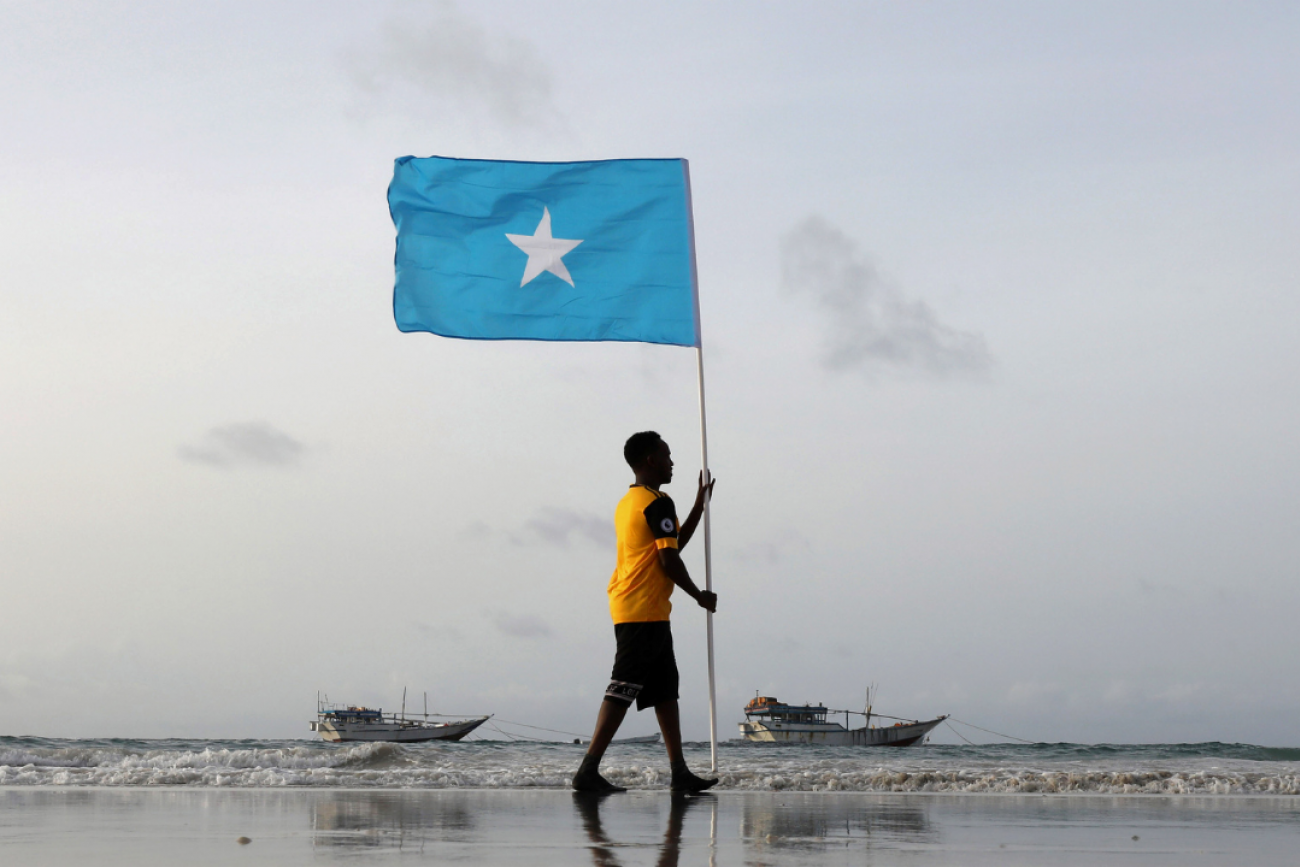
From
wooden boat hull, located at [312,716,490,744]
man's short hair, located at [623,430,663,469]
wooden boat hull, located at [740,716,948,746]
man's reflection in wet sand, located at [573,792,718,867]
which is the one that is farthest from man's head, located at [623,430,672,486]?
wooden boat hull, located at [740,716,948,746]

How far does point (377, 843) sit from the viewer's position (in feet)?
12.8

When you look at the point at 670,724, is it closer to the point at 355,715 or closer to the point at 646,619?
the point at 646,619

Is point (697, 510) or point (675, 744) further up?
point (697, 510)

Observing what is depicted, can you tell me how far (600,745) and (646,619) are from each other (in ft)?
2.37

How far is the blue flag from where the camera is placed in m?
7.84

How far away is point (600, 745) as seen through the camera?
252 inches

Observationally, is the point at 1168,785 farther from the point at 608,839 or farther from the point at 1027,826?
the point at 608,839

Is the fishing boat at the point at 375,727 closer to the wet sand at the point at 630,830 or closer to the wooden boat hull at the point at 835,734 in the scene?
the wooden boat hull at the point at 835,734

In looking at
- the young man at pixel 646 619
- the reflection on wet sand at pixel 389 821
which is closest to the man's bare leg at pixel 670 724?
the young man at pixel 646 619

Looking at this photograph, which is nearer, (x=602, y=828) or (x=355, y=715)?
(x=602, y=828)

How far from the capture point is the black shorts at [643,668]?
20.8 feet

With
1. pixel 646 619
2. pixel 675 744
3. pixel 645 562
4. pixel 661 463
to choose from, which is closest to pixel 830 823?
pixel 675 744

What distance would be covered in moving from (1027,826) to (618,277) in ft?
14.2

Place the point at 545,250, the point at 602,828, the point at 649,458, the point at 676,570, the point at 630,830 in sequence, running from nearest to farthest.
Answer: the point at 630,830 < the point at 602,828 < the point at 676,570 < the point at 649,458 < the point at 545,250
